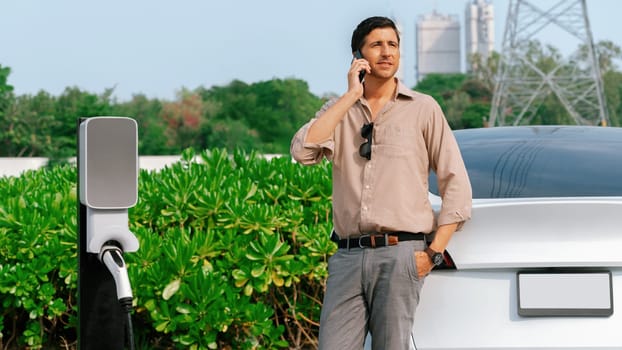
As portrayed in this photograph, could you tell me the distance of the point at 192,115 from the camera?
72.7 m

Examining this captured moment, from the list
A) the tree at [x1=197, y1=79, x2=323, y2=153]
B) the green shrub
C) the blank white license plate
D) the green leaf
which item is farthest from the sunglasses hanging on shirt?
the tree at [x1=197, y1=79, x2=323, y2=153]

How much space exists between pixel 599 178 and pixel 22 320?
141 inches

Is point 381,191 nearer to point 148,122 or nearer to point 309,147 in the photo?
point 309,147

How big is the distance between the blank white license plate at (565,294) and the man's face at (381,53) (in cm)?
76

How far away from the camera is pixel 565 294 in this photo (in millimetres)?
3254

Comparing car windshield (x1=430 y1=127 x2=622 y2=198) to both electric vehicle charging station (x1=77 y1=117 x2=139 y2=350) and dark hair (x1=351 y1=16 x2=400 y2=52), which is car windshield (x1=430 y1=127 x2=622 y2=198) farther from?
electric vehicle charging station (x1=77 y1=117 x2=139 y2=350)

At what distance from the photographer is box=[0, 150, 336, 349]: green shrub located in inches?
205

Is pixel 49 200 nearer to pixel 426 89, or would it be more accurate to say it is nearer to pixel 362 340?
pixel 362 340

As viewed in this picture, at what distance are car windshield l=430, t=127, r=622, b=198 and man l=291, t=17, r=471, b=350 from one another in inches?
16.6

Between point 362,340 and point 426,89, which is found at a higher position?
point 426,89

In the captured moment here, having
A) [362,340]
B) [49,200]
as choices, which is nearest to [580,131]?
[362,340]

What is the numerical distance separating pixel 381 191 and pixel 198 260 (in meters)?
2.22

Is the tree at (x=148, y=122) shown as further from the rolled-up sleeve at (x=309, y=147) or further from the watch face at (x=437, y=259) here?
the watch face at (x=437, y=259)

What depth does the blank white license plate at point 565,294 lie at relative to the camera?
127 inches
